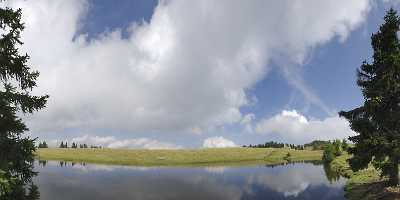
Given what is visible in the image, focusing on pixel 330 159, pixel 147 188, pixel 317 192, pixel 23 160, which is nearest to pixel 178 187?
pixel 147 188

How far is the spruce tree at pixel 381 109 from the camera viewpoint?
39781mm

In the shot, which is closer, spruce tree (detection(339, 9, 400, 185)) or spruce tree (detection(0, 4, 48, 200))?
spruce tree (detection(0, 4, 48, 200))

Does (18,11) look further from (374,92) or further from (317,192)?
(317,192)

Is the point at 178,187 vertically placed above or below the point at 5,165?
below

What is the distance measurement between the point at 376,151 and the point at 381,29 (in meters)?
12.7

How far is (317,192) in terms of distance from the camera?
222 feet

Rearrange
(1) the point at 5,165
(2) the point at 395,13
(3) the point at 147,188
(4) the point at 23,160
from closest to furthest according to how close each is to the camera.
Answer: (1) the point at 5,165
(4) the point at 23,160
(2) the point at 395,13
(3) the point at 147,188

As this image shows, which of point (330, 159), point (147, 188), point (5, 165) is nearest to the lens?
point (5, 165)

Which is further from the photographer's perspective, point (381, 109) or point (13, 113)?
point (381, 109)

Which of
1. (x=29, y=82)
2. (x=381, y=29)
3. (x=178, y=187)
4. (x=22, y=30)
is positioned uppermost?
(x=381, y=29)

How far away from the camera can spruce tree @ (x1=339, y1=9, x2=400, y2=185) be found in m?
39.8

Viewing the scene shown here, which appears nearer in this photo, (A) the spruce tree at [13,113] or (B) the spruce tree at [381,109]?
(A) the spruce tree at [13,113]

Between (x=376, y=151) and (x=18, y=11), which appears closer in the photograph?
(x=18, y=11)

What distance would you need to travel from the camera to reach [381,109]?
41.7 metres
